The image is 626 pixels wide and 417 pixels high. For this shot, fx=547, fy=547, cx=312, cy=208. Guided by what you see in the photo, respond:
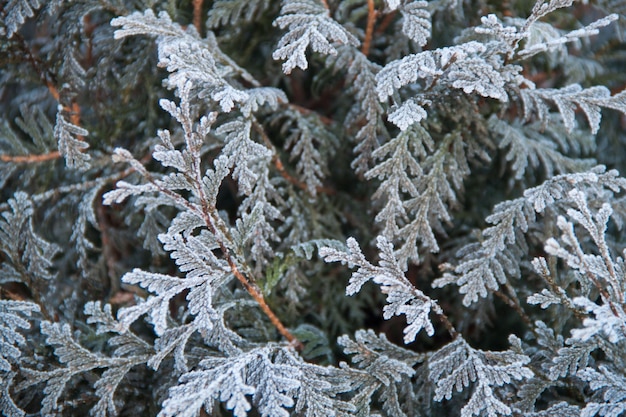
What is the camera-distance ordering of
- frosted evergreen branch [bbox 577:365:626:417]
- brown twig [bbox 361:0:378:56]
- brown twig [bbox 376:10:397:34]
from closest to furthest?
frosted evergreen branch [bbox 577:365:626:417] → brown twig [bbox 361:0:378:56] → brown twig [bbox 376:10:397:34]

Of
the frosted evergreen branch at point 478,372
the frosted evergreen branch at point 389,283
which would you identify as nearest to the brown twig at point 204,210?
the frosted evergreen branch at point 389,283

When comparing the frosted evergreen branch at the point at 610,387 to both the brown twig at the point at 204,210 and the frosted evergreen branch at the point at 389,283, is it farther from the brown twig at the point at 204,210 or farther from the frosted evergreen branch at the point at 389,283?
the brown twig at the point at 204,210

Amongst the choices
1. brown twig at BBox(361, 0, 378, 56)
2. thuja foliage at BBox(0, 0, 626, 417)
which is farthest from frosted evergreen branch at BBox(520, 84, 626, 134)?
brown twig at BBox(361, 0, 378, 56)

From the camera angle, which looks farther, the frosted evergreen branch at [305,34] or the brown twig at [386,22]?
the brown twig at [386,22]

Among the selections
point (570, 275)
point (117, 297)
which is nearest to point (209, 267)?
point (117, 297)

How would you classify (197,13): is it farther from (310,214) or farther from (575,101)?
(575,101)

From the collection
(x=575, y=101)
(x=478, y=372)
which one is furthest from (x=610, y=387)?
(x=575, y=101)

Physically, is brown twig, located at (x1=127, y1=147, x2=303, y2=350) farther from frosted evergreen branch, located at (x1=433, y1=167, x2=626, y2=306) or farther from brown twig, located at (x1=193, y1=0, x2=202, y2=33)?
brown twig, located at (x1=193, y1=0, x2=202, y2=33)

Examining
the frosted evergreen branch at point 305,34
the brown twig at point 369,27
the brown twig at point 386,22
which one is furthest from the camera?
the brown twig at point 386,22

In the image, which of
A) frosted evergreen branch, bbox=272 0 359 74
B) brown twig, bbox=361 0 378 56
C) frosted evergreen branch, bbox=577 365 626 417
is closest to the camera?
frosted evergreen branch, bbox=577 365 626 417

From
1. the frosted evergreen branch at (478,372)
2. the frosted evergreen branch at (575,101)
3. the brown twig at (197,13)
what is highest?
the brown twig at (197,13)
